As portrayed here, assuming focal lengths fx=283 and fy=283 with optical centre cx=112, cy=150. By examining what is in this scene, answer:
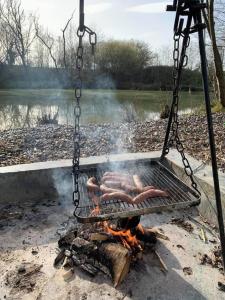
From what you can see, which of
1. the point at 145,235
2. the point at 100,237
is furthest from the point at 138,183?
the point at 100,237

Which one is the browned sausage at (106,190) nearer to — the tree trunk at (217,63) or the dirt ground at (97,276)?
the dirt ground at (97,276)

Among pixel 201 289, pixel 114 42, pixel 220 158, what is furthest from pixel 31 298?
pixel 114 42

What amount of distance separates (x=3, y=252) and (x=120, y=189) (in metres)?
1.27

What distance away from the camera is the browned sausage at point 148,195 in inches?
96.8

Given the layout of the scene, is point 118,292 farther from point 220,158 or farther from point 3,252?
point 220,158

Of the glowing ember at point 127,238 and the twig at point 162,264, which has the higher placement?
the glowing ember at point 127,238

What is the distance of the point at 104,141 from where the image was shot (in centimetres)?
625

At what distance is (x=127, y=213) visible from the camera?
2.08 meters

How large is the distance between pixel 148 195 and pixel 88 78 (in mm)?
24567

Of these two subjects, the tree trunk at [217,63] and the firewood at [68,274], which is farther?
the tree trunk at [217,63]

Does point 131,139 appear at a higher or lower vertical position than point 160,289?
higher

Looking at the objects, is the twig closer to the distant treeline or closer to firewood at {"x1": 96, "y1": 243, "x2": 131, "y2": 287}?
firewood at {"x1": 96, "y1": 243, "x2": 131, "y2": 287}

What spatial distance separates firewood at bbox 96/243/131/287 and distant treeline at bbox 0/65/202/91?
2368 cm

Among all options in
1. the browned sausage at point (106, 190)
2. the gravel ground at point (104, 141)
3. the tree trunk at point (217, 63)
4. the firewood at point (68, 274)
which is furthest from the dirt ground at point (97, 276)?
the tree trunk at point (217, 63)
